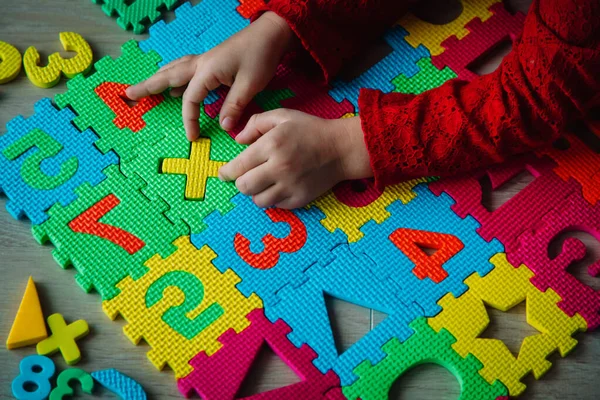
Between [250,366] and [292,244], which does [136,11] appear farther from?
[250,366]

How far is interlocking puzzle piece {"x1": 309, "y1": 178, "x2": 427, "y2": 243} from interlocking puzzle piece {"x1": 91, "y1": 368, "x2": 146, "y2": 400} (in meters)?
0.35

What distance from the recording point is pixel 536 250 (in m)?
1.03

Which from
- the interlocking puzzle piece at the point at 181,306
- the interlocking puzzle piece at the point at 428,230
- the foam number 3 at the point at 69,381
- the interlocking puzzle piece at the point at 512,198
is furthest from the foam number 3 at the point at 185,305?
the interlocking puzzle piece at the point at 512,198

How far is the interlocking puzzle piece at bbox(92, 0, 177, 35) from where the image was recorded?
1200 millimetres

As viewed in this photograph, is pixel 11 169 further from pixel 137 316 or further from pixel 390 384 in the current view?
pixel 390 384

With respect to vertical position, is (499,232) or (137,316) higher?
(499,232)

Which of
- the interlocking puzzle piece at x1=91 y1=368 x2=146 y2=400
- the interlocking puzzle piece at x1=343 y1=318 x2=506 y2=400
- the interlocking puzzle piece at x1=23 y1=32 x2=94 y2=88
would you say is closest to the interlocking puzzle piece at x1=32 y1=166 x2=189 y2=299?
the interlocking puzzle piece at x1=91 y1=368 x2=146 y2=400

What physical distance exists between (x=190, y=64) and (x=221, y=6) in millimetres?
163

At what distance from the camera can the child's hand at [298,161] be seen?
102cm

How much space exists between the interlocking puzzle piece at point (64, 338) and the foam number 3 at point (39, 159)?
21cm

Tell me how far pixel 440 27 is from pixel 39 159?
2.26ft

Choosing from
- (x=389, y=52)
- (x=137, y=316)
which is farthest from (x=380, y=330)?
(x=389, y=52)

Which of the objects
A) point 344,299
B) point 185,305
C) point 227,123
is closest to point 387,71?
point 227,123

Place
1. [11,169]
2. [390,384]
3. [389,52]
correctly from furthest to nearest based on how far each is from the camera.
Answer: [389,52] < [11,169] < [390,384]
